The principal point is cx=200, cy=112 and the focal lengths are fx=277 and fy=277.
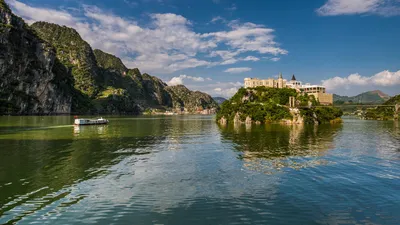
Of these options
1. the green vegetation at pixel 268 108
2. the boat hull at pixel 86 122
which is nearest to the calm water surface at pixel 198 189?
the boat hull at pixel 86 122

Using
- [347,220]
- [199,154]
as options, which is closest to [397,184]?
[347,220]

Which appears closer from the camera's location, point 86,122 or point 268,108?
point 86,122

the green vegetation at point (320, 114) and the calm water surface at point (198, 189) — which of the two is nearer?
the calm water surface at point (198, 189)

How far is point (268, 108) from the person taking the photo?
143250mm

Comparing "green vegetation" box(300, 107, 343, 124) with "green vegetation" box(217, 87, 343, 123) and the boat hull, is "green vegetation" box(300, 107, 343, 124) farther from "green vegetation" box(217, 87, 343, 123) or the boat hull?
the boat hull

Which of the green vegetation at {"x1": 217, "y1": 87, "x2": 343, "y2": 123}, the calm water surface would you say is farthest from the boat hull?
the calm water surface

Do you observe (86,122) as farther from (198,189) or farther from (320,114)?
(320,114)

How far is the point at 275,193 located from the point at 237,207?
4.69 m

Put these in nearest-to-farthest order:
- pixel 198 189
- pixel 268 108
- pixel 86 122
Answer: pixel 198 189, pixel 86 122, pixel 268 108

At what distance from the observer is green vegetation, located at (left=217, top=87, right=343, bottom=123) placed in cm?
14012

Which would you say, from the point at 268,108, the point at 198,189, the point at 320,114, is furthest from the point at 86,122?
the point at 320,114

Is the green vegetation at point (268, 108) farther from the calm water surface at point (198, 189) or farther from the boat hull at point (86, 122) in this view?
the calm water surface at point (198, 189)

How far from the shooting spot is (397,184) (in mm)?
25031

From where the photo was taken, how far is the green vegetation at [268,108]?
5517 inches
